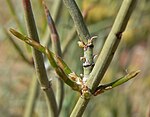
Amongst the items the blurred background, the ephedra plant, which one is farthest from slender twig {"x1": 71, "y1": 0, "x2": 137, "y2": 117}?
the blurred background

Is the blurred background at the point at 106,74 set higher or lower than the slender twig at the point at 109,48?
lower

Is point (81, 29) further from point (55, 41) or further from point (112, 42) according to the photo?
point (55, 41)

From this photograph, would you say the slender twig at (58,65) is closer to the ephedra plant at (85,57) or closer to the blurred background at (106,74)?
the ephedra plant at (85,57)

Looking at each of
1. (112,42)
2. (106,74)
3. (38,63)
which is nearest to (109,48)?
(112,42)

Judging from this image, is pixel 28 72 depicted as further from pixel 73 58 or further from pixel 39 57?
pixel 39 57

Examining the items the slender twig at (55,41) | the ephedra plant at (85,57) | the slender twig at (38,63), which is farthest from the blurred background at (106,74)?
the ephedra plant at (85,57)

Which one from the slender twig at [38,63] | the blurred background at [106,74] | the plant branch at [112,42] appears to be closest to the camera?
the plant branch at [112,42]

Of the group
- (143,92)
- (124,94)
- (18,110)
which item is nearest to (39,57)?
(124,94)

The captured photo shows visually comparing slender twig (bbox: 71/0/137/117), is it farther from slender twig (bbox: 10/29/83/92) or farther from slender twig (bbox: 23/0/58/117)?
slender twig (bbox: 23/0/58/117)
